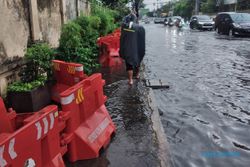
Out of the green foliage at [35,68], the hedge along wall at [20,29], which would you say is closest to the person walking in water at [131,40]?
the hedge along wall at [20,29]

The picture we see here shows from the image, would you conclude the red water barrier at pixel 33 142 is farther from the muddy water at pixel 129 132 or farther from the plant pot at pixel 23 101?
the plant pot at pixel 23 101

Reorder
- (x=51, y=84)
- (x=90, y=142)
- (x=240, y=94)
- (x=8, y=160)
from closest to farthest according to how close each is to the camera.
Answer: (x=8, y=160) < (x=90, y=142) < (x=51, y=84) < (x=240, y=94)

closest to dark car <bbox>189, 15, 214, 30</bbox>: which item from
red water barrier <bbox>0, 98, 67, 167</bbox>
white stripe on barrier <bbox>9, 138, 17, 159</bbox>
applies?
red water barrier <bbox>0, 98, 67, 167</bbox>

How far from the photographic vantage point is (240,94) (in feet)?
28.3

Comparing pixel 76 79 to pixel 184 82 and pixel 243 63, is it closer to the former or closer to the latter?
pixel 184 82

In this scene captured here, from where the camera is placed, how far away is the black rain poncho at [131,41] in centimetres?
883

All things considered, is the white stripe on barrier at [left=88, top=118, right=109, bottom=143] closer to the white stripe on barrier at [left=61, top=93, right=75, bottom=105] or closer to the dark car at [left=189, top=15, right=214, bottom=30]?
the white stripe on barrier at [left=61, top=93, right=75, bottom=105]

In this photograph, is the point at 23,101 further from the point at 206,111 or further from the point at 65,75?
the point at 206,111

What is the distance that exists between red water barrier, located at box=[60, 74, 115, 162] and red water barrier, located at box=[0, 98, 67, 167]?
0.23m

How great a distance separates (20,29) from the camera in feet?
24.1

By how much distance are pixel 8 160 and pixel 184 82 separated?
7525mm

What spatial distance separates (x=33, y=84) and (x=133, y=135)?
2.18m

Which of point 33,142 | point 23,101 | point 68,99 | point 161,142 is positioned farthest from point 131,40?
point 33,142

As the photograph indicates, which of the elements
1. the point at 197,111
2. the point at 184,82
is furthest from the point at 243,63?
the point at 197,111
